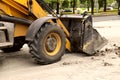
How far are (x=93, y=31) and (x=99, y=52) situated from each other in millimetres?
764

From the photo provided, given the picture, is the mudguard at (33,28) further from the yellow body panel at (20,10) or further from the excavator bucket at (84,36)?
the excavator bucket at (84,36)

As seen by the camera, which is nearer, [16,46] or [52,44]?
[52,44]

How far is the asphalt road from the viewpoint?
7349mm

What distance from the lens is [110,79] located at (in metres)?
6.98

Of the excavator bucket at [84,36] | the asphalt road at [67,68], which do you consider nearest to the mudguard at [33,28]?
the asphalt road at [67,68]

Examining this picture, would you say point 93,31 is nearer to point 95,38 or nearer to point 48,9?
point 95,38

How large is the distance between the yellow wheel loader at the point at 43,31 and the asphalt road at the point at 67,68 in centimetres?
30

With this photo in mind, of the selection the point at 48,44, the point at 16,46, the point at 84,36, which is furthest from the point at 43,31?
the point at 16,46

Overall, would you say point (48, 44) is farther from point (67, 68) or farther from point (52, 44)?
point (67, 68)

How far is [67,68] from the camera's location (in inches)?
322

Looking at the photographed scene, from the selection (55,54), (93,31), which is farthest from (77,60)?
(93,31)

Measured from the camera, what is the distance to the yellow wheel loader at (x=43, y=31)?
8.52 m

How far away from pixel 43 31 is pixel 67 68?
121 cm

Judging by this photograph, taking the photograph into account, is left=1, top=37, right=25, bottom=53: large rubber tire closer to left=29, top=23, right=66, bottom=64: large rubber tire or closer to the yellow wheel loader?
the yellow wheel loader
